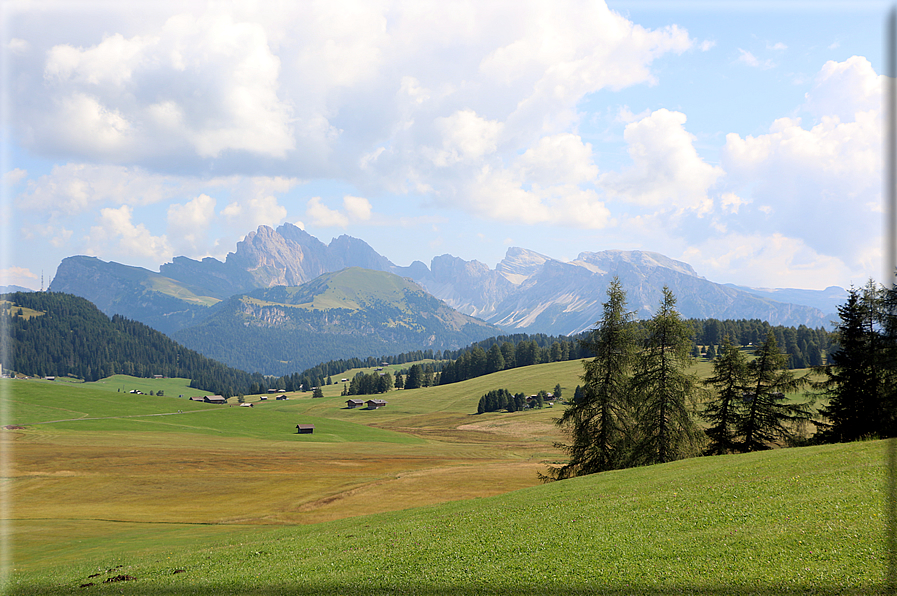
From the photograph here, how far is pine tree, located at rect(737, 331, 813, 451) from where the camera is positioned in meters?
46.8

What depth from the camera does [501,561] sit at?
1712 cm

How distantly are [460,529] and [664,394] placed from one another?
27656 millimetres

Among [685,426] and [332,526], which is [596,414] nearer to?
[685,426]

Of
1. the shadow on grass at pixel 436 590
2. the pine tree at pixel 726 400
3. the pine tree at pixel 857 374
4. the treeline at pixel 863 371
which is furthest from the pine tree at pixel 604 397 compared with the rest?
the shadow on grass at pixel 436 590

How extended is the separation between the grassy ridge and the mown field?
8cm

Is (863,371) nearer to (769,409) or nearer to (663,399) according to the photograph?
(769,409)

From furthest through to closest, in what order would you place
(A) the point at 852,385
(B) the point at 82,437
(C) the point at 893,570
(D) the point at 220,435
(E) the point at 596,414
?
(D) the point at 220,435
(B) the point at 82,437
(E) the point at 596,414
(A) the point at 852,385
(C) the point at 893,570

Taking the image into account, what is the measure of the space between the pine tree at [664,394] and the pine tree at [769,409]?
326 inches

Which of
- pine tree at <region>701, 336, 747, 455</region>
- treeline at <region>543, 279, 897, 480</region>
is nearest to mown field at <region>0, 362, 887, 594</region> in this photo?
treeline at <region>543, 279, 897, 480</region>

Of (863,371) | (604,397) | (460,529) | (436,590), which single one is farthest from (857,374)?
(436,590)

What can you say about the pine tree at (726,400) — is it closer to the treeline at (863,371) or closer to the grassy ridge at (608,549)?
the treeline at (863,371)

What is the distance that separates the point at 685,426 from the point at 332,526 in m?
30.4

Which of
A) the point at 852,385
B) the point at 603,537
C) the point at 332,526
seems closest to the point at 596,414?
the point at 852,385

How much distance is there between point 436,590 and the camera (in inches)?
611
